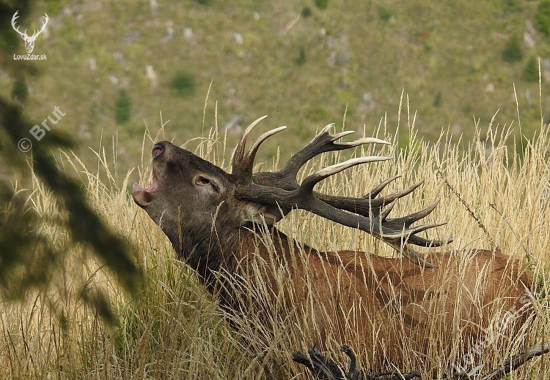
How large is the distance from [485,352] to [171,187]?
185cm

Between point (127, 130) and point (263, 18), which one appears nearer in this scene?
point (127, 130)

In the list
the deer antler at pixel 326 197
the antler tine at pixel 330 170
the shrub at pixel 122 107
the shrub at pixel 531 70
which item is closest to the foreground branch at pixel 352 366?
the deer antler at pixel 326 197

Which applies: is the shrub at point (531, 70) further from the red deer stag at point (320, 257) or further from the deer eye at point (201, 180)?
the deer eye at point (201, 180)

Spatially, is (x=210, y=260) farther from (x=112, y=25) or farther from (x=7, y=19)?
(x=112, y=25)

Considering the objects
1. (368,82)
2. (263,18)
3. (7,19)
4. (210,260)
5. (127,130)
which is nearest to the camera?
(7,19)

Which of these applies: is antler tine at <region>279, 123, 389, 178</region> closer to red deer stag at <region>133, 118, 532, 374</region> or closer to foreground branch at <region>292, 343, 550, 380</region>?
red deer stag at <region>133, 118, 532, 374</region>

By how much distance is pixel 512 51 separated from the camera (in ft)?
230

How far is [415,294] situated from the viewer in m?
3.96

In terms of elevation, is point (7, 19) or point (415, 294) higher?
point (7, 19)

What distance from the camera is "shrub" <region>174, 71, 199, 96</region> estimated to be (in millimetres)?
65938

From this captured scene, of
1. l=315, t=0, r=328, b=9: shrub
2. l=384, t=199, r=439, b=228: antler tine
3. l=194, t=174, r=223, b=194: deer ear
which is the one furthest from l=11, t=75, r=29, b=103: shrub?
l=315, t=0, r=328, b=9: shrub

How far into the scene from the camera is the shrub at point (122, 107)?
2498 inches

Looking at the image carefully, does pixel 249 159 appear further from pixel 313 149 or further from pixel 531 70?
pixel 531 70

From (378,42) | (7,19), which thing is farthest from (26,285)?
(378,42)
